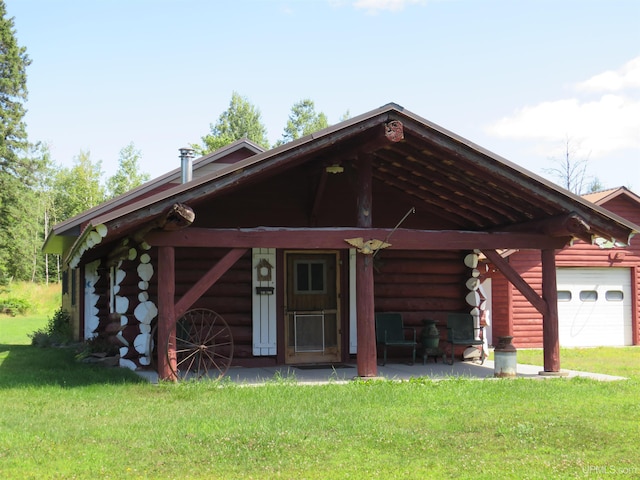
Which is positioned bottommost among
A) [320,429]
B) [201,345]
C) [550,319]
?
[320,429]

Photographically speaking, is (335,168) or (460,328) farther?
(460,328)

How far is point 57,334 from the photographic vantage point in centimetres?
1975

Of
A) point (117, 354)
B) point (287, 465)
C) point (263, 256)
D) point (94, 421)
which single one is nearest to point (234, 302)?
point (263, 256)

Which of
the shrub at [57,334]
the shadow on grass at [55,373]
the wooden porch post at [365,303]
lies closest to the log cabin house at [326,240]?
the wooden porch post at [365,303]

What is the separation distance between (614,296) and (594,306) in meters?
0.69

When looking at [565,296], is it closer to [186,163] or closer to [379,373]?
[379,373]

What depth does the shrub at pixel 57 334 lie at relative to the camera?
18766mm

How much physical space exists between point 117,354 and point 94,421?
5439 millimetres

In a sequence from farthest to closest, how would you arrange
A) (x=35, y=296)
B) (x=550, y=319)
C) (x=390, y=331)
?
(x=35, y=296) → (x=390, y=331) → (x=550, y=319)

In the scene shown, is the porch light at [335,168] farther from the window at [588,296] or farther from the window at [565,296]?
the window at [588,296]

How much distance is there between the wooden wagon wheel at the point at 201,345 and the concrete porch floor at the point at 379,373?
318 mm

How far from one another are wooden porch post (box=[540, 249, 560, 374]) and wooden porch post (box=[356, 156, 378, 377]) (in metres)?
2.93

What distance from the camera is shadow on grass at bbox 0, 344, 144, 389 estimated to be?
422 inches

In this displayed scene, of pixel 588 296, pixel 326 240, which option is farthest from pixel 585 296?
pixel 326 240
